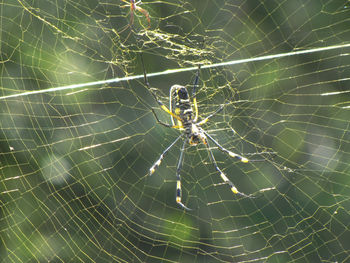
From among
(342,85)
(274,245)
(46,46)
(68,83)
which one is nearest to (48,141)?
(68,83)

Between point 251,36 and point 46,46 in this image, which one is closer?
point 46,46

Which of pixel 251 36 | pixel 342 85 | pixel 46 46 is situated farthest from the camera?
pixel 342 85

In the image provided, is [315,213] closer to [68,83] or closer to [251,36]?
[251,36]

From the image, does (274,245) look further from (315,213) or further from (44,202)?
(44,202)

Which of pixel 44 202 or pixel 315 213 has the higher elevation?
pixel 44 202

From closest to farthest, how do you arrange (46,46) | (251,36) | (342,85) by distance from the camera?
(46,46) < (251,36) < (342,85)

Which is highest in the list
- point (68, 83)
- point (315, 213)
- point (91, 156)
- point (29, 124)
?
point (68, 83)
